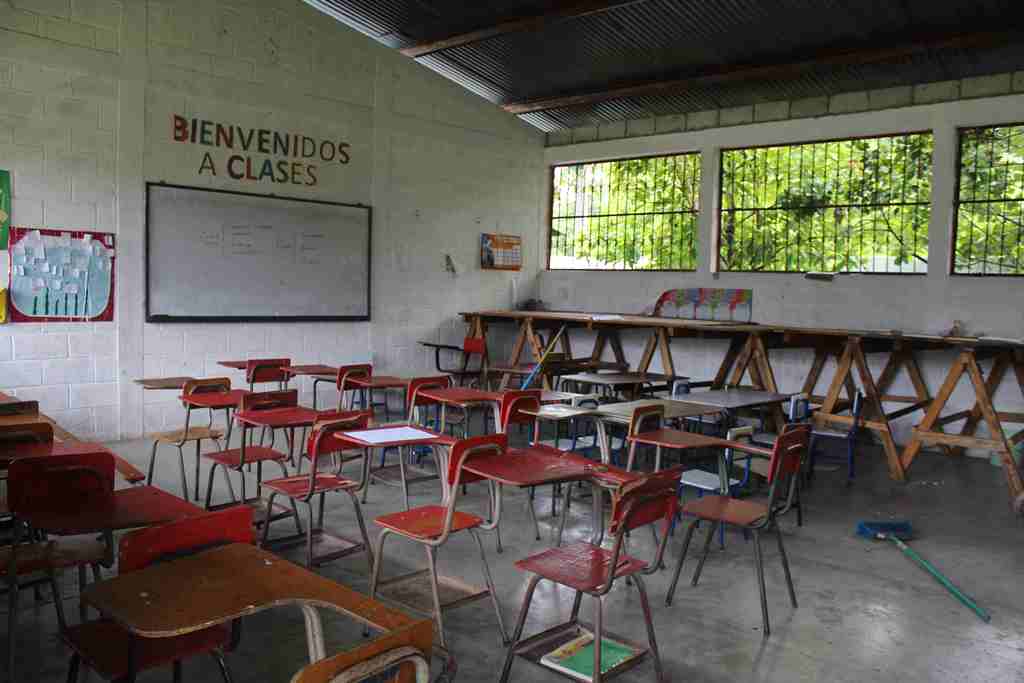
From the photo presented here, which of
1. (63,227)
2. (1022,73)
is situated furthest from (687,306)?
(63,227)

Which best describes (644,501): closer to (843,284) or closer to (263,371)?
(263,371)

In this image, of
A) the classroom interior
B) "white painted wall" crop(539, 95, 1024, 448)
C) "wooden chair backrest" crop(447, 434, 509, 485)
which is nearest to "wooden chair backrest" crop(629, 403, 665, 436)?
the classroom interior

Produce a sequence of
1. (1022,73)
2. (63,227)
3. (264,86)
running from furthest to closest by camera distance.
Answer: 1. (264,86)
2. (1022,73)
3. (63,227)

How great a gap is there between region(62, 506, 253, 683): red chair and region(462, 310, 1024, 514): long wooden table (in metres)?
5.15

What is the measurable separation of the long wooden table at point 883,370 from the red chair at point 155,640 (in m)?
5.15

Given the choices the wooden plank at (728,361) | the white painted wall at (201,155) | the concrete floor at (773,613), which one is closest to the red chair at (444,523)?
the concrete floor at (773,613)

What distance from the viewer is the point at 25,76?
625 centimetres

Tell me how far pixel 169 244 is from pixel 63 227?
2.80 feet

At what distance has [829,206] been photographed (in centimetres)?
828

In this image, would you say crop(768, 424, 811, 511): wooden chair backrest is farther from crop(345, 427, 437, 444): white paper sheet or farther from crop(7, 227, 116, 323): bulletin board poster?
crop(7, 227, 116, 323): bulletin board poster

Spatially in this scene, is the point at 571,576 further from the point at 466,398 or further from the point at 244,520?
the point at 466,398

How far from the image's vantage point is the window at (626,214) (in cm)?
931

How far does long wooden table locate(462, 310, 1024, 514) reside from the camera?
6172 mm

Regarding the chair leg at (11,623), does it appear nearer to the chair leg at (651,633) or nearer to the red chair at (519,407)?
the chair leg at (651,633)
